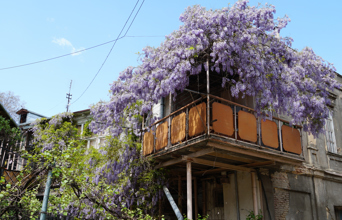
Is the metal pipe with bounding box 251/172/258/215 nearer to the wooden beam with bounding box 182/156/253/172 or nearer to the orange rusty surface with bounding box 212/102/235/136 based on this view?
the wooden beam with bounding box 182/156/253/172

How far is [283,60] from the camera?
9.88 metres

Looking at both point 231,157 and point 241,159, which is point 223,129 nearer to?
point 231,157

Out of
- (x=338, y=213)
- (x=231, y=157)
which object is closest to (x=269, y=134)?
(x=231, y=157)

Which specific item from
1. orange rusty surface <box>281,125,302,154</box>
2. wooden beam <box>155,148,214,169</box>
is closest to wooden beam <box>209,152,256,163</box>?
wooden beam <box>155,148,214,169</box>

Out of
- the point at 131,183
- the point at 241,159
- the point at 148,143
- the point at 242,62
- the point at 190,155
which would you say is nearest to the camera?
the point at 242,62

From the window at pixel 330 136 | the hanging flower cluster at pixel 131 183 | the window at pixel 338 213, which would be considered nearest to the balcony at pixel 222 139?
the hanging flower cluster at pixel 131 183

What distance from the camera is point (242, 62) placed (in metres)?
8.85

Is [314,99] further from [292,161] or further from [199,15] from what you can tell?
[199,15]

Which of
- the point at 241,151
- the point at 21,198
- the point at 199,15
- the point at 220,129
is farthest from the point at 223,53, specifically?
the point at 21,198

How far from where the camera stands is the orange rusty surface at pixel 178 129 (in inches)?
357

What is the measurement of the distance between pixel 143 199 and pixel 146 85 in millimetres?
3641

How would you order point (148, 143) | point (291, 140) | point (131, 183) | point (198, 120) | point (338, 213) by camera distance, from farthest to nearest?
point (338, 213), point (148, 143), point (131, 183), point (291, 140), point (198, 120)

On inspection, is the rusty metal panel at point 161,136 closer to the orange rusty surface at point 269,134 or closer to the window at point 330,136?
the orange rusty surface at point 269,134

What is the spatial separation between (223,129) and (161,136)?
2.39 metres
